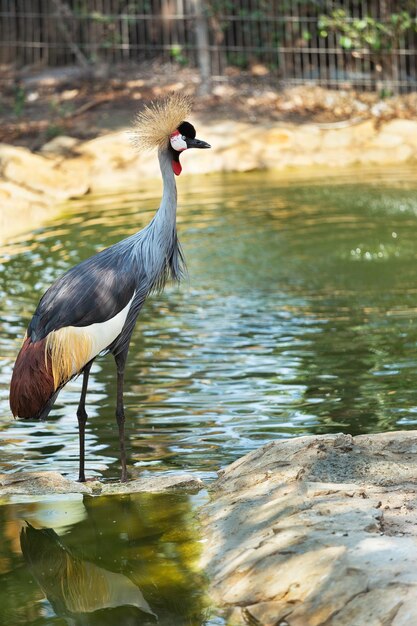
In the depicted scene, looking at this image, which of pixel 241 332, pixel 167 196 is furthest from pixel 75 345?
pixel 241 332

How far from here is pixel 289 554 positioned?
3869 millimetres

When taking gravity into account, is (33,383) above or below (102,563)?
above

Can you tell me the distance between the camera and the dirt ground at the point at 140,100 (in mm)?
17578

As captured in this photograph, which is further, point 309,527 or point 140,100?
point 140,100

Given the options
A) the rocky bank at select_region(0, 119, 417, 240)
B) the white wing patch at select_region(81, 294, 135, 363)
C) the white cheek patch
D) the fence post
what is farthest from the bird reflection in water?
the fence post

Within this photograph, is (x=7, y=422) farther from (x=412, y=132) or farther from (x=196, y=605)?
(x=412, y=132)

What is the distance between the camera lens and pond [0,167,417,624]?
6152mm

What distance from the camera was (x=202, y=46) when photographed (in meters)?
18.3

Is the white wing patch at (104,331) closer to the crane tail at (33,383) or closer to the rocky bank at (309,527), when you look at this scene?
the crane tail at (33,383)

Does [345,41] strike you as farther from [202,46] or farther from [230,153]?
[230,153]

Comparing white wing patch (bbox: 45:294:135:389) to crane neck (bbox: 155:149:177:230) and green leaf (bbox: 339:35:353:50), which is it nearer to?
crane neck (bbox: 155:149:177:230)

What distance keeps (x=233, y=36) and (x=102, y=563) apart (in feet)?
56.1

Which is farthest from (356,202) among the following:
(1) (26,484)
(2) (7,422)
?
(1) (26,484)

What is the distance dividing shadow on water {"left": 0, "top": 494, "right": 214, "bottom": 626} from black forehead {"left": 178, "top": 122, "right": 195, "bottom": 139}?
1.91m
